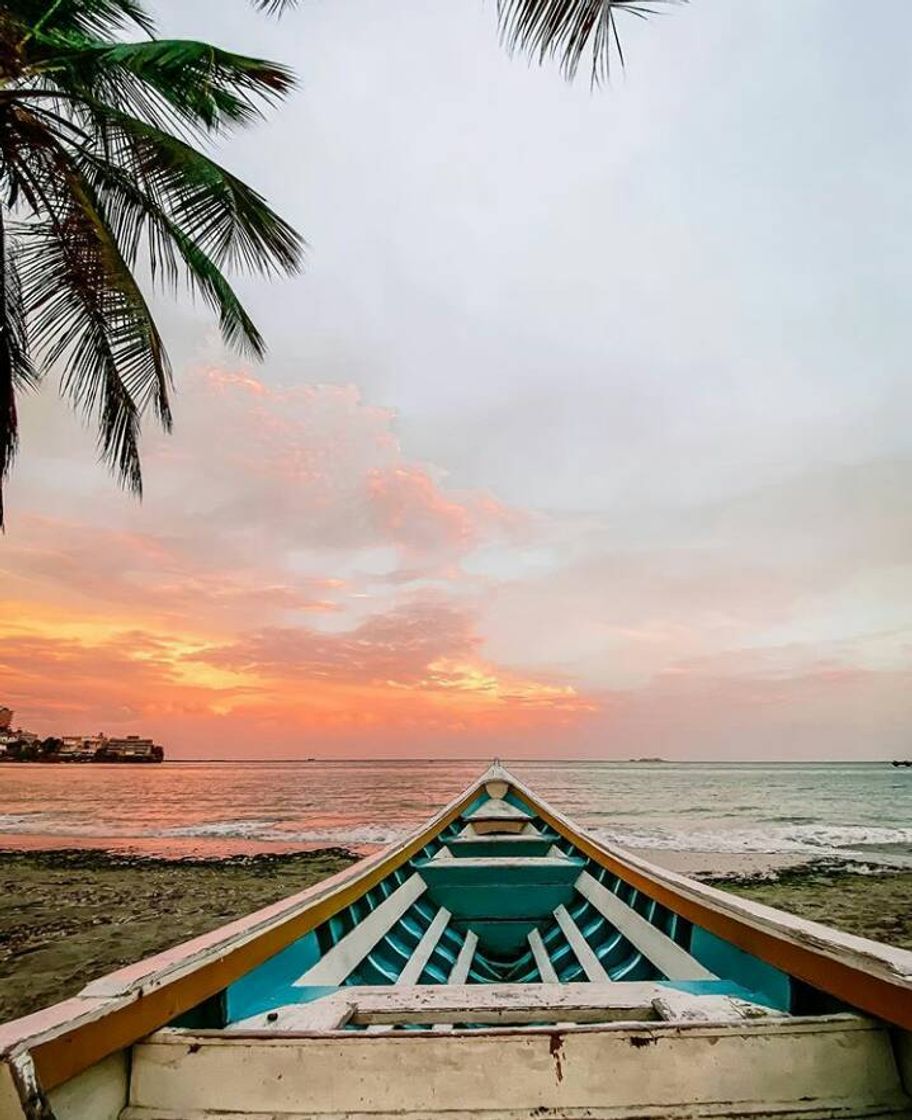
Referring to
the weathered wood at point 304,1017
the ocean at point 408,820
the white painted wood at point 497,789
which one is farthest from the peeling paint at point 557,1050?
the white painted wood at point 497,789

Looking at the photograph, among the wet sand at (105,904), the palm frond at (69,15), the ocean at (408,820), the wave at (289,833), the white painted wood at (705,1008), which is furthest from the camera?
the wave at (289,833)

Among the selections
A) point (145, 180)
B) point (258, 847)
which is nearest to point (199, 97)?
point (145, 180)

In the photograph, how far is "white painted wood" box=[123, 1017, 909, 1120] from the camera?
4.33 ft

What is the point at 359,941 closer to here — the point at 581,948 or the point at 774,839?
the point at 581,948

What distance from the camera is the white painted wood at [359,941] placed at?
246cm

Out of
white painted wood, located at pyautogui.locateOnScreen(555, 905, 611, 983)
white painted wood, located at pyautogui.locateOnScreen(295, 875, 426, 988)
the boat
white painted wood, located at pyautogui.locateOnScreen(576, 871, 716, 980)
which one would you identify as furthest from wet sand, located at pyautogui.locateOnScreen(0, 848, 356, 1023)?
the boat

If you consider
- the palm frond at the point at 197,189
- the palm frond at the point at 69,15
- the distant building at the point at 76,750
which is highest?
the palm frond at the point at 69,15

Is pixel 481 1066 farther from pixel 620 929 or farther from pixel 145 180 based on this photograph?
pixel 145 180

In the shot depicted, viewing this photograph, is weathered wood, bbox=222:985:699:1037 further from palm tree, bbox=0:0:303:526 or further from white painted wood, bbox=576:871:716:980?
palm tree, bbox=0:0:303:526

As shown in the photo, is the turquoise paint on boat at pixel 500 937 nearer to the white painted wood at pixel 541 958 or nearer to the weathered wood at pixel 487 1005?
the white painted wood at pixel 541 958

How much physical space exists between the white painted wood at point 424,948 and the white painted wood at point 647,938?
3.19 ft

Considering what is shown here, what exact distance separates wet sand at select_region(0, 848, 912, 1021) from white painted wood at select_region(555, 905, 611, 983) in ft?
16.1

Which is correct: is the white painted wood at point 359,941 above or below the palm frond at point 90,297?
below

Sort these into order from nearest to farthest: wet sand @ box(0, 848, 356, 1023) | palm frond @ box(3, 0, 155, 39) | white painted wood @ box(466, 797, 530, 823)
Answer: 1. palm frond @ box(3, 0, 155, 39)
2. wet sand @ box(0, 848, 356, 1023)
3. white painted wood @ box(466, 797, 530, 823)
